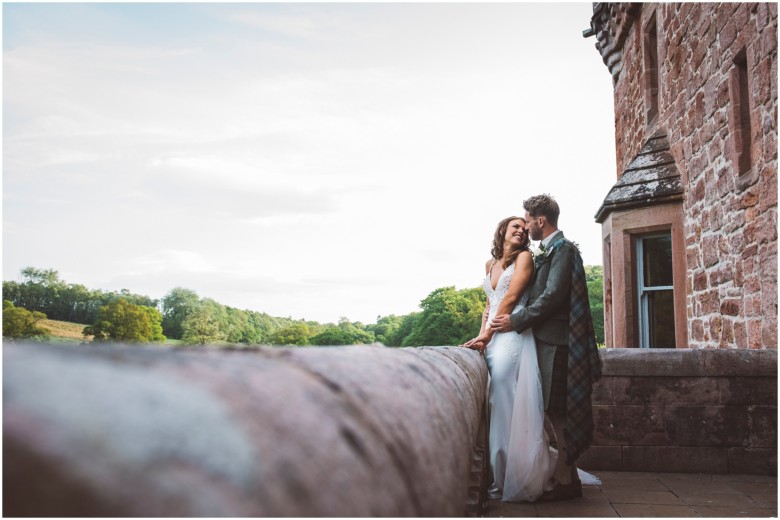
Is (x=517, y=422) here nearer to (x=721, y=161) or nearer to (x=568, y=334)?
(x=568, y=334)

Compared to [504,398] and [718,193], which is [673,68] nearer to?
[718,193]

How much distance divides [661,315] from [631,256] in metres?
1.06

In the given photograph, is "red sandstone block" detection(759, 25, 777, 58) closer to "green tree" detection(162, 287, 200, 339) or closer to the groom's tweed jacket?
the groom's tweed jacket

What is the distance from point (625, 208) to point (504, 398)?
5.69m

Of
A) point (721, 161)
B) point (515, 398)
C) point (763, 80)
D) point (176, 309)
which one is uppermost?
point (763, 80)

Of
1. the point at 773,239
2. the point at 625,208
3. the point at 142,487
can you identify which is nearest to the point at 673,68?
the point at 625,208

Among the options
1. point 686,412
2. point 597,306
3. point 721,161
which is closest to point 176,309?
point 721,161

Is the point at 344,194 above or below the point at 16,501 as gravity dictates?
above

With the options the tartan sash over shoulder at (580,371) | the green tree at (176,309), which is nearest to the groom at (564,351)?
the tartan sash over shoulder at (580,371)

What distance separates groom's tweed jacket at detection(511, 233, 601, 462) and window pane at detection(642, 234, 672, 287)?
541 cm

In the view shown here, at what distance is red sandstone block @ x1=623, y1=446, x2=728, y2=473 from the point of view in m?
5.55

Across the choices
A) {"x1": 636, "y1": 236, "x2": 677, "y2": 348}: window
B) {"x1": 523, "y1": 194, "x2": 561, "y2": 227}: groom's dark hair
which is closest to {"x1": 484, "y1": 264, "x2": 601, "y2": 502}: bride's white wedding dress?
{"x1": 523, "y1": 194, "x2": 561, "y2": 227}: groom's dark hair

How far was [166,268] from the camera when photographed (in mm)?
69875

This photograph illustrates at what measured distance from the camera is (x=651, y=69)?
10883mm
